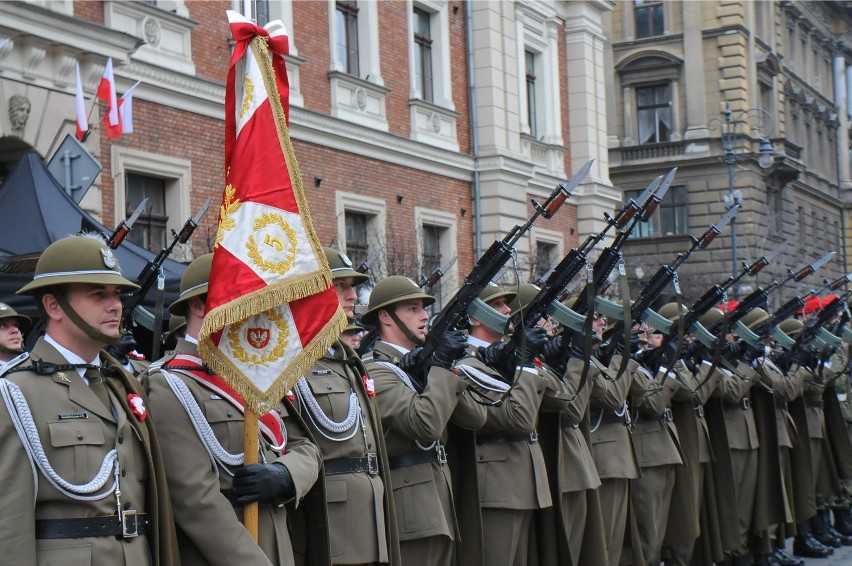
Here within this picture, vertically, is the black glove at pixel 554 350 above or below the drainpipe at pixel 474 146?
below

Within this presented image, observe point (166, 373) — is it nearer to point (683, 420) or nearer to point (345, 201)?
point (683, 420)

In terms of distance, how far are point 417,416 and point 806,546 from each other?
240 inches

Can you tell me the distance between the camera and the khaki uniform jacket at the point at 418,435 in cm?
562

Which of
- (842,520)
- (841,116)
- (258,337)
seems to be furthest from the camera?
(841,116)

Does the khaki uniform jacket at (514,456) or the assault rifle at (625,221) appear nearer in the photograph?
the khaki uniform jacket at (514,456)

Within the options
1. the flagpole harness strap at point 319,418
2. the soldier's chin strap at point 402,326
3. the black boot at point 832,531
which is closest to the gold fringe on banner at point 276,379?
the flagpole harness strap at point 319,418

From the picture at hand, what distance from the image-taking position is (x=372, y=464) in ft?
17.1

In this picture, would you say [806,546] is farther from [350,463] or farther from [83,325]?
[83,325]

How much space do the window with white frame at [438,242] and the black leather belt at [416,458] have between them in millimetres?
12109

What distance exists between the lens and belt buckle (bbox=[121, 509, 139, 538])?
3.89m

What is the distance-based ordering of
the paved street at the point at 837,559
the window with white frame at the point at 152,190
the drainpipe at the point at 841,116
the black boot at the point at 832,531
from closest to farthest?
1. the paved street at the point at 837,559
2. the black boot at the point at 832,531
3. the window with white frame at the point at 152,190
4. the drainpipe at the point at 841,116

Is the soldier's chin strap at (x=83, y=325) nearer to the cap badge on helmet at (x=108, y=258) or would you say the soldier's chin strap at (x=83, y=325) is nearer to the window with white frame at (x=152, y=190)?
the cap badge on helmet at (x=108, y=258)

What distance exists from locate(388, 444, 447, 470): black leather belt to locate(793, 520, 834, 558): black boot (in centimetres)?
555

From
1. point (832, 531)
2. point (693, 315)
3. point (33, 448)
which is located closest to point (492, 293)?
point (693, 315)
